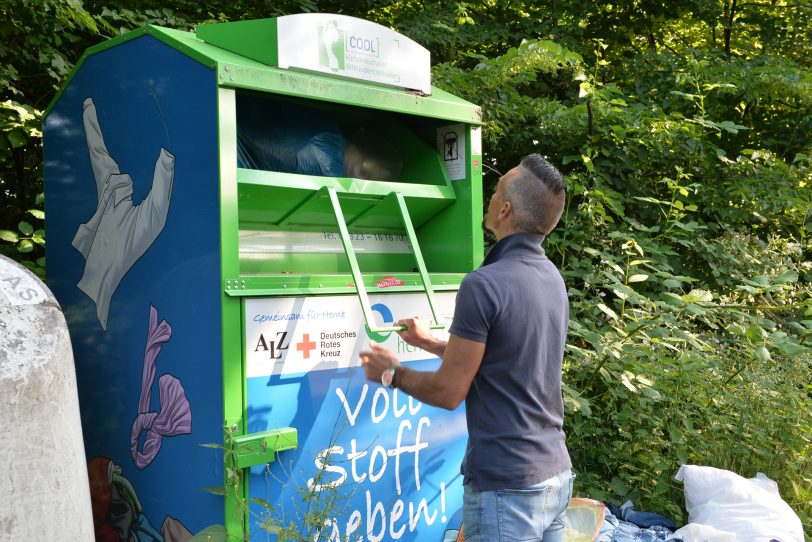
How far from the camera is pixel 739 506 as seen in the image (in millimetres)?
3189

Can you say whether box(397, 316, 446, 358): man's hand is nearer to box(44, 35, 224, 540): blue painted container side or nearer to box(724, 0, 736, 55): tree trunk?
box(44, 35, 224, 540): blue painted container side

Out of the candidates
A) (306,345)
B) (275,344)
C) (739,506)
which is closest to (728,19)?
(739,506)

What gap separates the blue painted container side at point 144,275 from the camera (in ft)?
7.63

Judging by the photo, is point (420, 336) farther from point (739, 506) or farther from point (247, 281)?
point (739, 506)

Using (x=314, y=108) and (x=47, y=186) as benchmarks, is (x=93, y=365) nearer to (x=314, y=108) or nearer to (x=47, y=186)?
(x=47, y=186)

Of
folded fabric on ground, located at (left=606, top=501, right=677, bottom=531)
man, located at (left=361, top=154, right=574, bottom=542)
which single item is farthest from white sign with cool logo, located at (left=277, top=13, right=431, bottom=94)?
folded fabric on ground, located at (left=606, top=501, right=677, bottom=531)

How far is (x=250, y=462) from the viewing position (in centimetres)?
227

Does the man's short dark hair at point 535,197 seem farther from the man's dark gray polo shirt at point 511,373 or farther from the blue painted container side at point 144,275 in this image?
the blue painted container side at point 144,275

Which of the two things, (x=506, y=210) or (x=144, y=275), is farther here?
(x=144, y=275)

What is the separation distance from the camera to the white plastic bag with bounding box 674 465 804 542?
307 cm

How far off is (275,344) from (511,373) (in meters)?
0.81

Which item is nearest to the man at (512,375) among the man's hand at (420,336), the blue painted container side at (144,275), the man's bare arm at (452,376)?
the man's bare arm at (452,376)

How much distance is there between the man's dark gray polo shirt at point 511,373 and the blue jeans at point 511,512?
0.03 meters

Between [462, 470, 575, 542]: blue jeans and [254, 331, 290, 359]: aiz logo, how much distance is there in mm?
753
